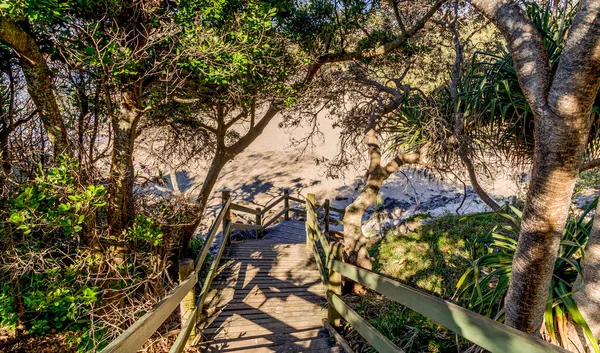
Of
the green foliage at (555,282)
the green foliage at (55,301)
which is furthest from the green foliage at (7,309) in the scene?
the green foliage at (555,282)

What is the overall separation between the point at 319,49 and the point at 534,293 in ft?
18.7

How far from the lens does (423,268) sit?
18.7 ft

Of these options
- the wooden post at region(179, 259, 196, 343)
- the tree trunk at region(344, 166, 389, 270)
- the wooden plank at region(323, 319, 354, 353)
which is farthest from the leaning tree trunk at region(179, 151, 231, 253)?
the wooden plank at region(323, 319, 354, 353)

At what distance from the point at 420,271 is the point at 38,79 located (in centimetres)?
624

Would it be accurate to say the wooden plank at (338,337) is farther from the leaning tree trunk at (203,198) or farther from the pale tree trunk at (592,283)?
the leaning tree trunk at (203,198)

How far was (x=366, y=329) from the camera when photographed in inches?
92.8

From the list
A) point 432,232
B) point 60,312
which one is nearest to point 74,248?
point 60,312

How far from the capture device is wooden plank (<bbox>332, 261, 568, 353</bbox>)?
1.22 m

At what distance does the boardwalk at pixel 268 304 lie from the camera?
3.13 m

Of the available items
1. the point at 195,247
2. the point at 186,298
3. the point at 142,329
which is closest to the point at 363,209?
the point at 186,298

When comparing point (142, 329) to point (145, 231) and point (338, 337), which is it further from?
point (145, 231)

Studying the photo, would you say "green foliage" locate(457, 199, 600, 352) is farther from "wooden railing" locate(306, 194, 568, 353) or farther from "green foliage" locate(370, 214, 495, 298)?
"green foliage" locate(370, 214, 495, 298)

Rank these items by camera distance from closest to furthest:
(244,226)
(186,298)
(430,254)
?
1. (186,298)
2. (430,254)
3. (244,226)

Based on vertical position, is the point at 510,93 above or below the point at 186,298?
above
